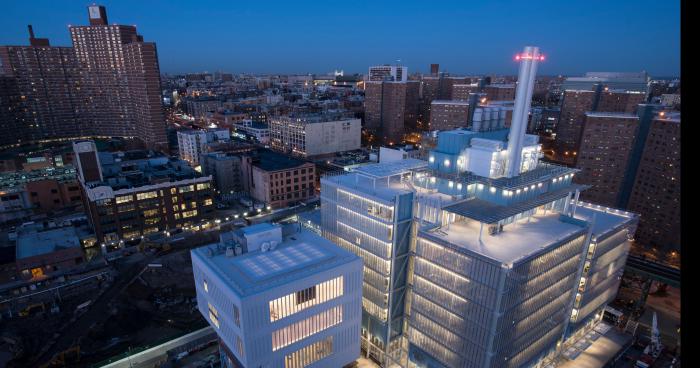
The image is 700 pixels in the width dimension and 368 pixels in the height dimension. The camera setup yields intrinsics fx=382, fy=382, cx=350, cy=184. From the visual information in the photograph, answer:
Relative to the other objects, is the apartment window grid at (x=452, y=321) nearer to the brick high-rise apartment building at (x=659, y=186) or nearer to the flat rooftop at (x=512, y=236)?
the flat rooftop at (x=512, y=236)

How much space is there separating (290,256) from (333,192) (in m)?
16.6

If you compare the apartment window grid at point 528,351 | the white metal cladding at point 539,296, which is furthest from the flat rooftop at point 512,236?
the apartment window grid at point 528,351

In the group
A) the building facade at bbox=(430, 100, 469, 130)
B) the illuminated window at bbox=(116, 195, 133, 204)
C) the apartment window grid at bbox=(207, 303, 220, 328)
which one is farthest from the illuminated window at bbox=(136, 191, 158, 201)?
the building facade at bbox=(430, 100, 469, 130)

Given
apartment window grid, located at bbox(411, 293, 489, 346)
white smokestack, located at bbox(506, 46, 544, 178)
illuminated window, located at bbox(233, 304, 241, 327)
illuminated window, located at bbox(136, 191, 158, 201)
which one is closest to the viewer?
illuminated window, located at bbox(233, 304, 241, 327)

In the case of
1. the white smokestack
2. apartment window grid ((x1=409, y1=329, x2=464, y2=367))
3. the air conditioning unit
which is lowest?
apartment window grid ((x1=409, y1=329, x2=464, y2=367))

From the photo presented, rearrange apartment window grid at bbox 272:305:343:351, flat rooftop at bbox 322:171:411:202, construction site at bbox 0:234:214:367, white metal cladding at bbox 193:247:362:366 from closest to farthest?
white metal cladding at bbox 193:247:362:366, apartment window grid at bbox 272:305:343:351, flat rooftop at bbox 322:171:411:202, construction site at bbox 0:234:214:367

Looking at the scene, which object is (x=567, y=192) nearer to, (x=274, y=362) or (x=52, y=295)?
(x=274, y=362)

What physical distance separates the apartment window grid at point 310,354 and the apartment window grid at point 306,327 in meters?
2.04

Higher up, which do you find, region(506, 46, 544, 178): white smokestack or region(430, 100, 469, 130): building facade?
region(506, 46, 544, 178): white smokestack

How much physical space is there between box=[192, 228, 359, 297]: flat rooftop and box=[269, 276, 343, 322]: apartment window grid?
7.27 feet

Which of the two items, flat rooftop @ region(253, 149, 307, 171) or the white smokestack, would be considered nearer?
the white smokestack

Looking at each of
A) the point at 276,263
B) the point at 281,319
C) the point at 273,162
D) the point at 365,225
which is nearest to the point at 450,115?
the point at 273,162

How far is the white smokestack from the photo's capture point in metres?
56.3

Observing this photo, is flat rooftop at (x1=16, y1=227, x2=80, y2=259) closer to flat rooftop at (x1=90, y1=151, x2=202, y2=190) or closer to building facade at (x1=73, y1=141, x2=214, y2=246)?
building facade at (x1=73, y1=141, x2=214, y2=246)
